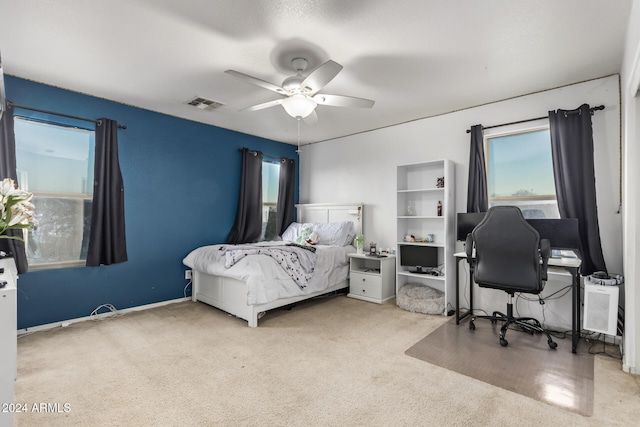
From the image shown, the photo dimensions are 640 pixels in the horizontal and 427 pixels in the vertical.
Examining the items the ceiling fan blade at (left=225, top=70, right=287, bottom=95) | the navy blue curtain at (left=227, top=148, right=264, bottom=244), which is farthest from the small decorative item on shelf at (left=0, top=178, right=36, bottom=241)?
the navy blue curtain at (left=227, top=148, right=264, bottom=244)

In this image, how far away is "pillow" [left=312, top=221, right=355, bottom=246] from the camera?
480 cm

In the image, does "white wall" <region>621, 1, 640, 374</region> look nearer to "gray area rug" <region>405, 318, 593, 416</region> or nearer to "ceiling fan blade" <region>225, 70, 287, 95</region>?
"gray area rug" <region>405, 318, 593, 416</region>

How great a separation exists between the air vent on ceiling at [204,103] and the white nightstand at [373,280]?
2.61m

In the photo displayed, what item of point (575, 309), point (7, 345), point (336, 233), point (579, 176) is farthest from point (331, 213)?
point (7, 345)

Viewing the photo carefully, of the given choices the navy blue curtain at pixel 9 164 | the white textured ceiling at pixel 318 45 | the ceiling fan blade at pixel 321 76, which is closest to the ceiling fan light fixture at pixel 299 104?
the ceiling fan blade at pixel 321 76

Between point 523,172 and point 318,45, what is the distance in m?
2.67

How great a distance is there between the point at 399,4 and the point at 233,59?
56.2 inches

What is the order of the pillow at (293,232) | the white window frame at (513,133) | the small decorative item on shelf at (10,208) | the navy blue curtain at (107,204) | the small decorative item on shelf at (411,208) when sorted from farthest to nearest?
the pillow at (293,232) → the small decorative item on shelf at (411,208) → the navy blue curtain at (107,204) → the white window frame at (513,133) → the small decorative item on shelf at (10,208)

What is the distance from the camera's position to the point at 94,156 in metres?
3.64

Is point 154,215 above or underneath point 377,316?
above

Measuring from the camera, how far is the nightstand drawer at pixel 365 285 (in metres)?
4.25

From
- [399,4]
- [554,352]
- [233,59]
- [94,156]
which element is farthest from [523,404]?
[94,156]

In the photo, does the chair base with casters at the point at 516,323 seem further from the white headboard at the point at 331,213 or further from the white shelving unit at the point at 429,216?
the white headboard at the point at 331,213

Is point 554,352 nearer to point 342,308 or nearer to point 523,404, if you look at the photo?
point 523,404
